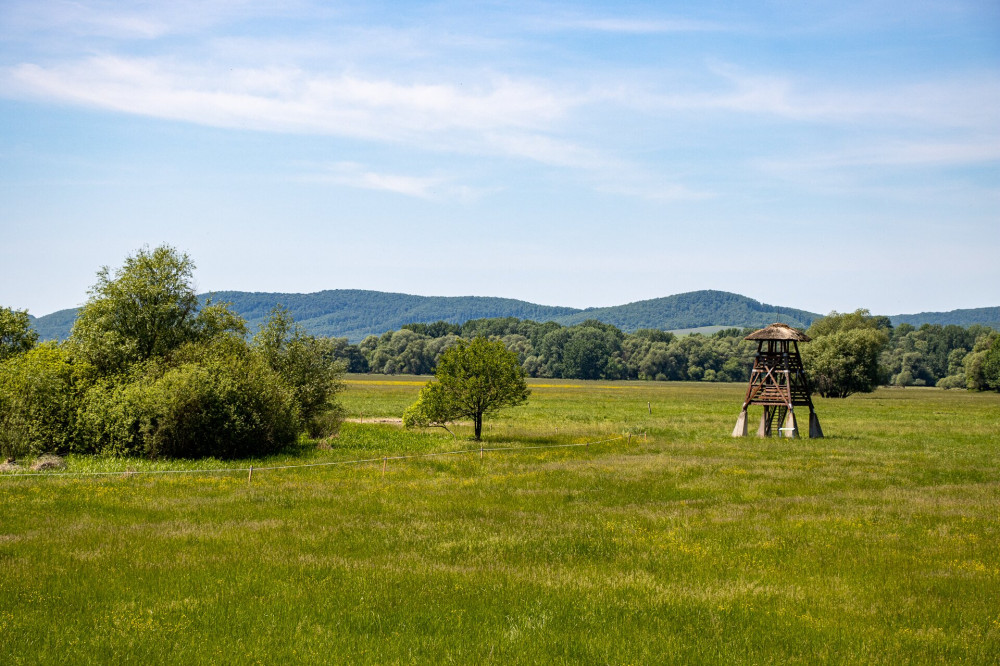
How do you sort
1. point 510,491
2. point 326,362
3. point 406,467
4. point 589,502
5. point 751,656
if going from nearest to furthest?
1. point 751,656
2. point 589,502
3. point 510,491
4. point 406,467
5. point 326,362

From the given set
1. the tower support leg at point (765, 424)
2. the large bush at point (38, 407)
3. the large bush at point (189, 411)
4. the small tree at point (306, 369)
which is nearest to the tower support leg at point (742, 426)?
the tower support leg at point (765, 424)

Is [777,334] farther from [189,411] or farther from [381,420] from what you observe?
[189,411]

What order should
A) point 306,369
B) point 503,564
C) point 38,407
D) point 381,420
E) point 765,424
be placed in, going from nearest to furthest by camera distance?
point 503,564 < point 38,407 < point 306,369 < point 765,424 < point 381,420

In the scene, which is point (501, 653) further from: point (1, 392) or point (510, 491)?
point (1, 392)

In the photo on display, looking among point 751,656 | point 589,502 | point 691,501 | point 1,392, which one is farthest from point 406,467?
point 751,656

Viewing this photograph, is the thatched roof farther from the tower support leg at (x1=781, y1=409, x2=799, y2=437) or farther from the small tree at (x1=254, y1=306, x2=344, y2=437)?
the small tree at (x1=254, y1=306, x2=344, y2=437)

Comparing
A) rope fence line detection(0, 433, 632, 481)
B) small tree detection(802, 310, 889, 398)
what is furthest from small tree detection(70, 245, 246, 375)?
small tree detection(802, 310, 889, 398)

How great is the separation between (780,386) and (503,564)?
3991 centimetres

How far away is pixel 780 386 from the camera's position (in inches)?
2127

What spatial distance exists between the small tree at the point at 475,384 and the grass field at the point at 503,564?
37.2 ft

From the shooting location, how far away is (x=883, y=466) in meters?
38.7

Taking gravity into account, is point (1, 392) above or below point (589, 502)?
above

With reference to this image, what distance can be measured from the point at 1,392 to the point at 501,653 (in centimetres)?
3785

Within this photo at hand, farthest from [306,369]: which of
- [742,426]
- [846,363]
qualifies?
[846,363]
